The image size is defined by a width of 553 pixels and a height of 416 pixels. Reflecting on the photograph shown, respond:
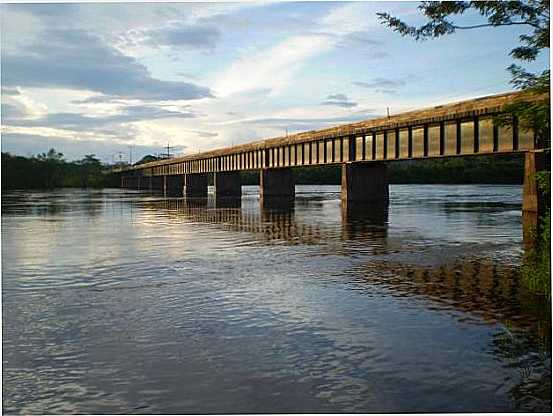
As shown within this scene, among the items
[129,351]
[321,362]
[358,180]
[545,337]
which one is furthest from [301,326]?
[358,180]

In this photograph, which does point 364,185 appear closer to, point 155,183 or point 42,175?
point 155,183

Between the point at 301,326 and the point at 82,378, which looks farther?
the point at 301,326

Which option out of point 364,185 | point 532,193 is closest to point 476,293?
point 532,193

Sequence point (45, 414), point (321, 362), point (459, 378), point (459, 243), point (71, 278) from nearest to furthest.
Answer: point (45, 414), point (459, 378), point (321, 362), point (71, 278), point (459, 243)

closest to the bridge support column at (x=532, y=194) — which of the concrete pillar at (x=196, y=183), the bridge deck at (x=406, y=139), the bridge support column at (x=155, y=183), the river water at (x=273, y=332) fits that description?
the bridge deck at (x=406, y=139)

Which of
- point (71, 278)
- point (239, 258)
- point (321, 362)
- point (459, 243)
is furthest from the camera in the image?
point (459, 243)

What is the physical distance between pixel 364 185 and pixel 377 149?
27.1 ft

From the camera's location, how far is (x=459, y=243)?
2772 centimetres

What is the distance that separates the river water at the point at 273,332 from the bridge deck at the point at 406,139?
984cm

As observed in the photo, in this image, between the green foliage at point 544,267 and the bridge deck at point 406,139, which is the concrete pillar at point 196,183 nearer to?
the bridge deck at point 406,139

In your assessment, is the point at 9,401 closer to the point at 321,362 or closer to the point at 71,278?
the point at 321,362

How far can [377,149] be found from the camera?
180ft

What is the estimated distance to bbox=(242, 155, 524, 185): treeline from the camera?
134 m

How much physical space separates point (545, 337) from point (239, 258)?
536 inches
